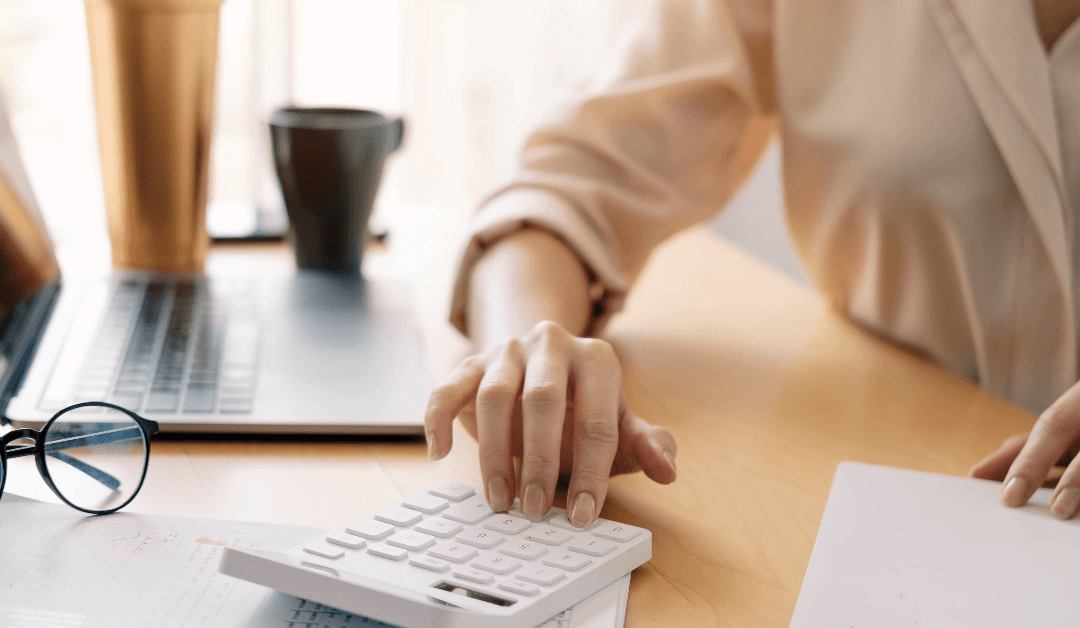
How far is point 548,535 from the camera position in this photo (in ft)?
1.31

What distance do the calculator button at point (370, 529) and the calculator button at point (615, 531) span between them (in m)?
0.09

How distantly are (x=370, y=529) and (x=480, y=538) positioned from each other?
5cm

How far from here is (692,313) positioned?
0.84m

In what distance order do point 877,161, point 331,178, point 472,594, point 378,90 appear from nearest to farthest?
point 472,594, point 877,161, point 331,178, point 378,90

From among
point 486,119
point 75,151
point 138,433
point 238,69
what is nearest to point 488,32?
point 486,119

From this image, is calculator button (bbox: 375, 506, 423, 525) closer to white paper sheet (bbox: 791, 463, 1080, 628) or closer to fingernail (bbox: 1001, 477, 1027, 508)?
white paper sheet (bbox: 791, 463, 1080, 628)

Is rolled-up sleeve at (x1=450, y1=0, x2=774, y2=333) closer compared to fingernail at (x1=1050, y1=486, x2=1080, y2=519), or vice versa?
fingernail at (x1=1050, y1=486, x2=1080, y2=519)

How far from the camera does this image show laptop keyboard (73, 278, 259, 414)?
0.56 metres

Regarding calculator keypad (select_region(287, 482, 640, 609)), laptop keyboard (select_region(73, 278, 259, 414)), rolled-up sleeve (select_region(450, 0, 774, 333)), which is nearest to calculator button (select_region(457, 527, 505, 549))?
calculator keypad (select_region(287, 482, 640, 609))

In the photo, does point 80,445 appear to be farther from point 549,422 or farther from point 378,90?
point 378,90

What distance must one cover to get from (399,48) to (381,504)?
192 cm

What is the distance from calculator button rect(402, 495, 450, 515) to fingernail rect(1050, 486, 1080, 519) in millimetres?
297

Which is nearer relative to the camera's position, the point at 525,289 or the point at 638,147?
the point at 525,289

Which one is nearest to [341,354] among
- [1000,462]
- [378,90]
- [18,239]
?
[18,239]
